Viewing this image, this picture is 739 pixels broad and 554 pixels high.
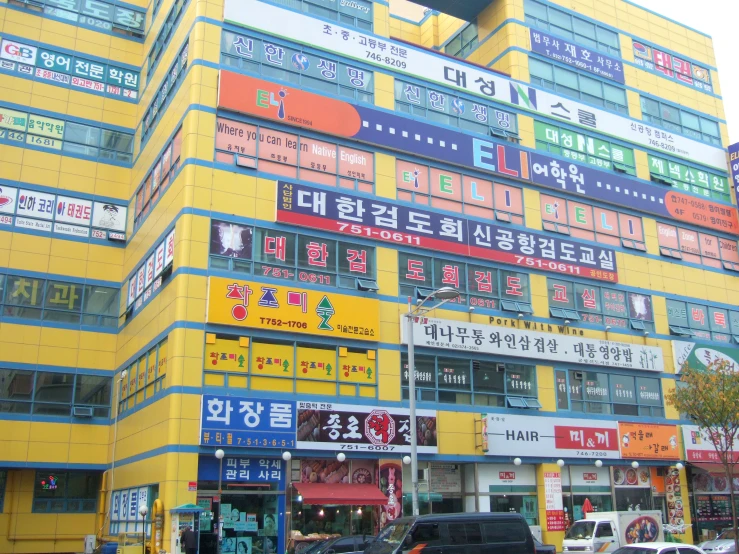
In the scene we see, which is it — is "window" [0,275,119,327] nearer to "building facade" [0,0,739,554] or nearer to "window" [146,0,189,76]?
"building facade" [0,0,739,554]

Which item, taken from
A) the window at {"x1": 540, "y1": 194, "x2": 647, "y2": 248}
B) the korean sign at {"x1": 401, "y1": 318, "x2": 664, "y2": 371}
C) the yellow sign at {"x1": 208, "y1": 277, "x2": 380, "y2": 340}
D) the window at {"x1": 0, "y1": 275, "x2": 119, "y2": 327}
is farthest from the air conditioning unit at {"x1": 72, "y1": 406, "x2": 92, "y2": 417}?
the window at {"x1": 540, "y1": 194, "x2": 647, "y2": 248}

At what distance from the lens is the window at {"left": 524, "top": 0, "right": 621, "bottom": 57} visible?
136ft

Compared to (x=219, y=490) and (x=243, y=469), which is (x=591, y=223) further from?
(x=219, y=490)

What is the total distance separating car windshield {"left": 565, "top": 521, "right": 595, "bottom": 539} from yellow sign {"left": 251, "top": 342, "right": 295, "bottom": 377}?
1284cm

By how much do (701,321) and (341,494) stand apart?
2421 cm

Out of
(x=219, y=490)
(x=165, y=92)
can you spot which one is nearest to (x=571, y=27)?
(x=165, y=92)

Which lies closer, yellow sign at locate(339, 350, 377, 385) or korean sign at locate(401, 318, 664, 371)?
yellow sign at locate(339, 350, 377, 385)

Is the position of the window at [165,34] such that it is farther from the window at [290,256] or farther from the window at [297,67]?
the window at [290,256]

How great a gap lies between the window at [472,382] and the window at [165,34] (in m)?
18.6

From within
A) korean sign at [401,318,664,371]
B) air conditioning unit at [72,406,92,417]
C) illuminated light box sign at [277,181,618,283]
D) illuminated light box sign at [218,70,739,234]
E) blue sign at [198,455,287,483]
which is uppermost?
illuminated light box sign at [218,70,739,234]

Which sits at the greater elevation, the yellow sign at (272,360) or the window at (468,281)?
the window at (468,281)

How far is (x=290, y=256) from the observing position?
3058 centimetres

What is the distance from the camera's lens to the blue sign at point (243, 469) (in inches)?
1079

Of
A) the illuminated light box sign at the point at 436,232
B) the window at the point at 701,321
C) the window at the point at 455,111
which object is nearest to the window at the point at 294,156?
the illuminated light box sign at the point at 436,232
